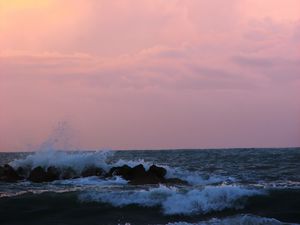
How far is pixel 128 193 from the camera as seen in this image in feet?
60.3

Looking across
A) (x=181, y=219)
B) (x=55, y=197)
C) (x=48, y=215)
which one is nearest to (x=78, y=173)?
(x=55, y=197)

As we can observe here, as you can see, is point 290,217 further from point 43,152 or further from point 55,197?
point 43,152

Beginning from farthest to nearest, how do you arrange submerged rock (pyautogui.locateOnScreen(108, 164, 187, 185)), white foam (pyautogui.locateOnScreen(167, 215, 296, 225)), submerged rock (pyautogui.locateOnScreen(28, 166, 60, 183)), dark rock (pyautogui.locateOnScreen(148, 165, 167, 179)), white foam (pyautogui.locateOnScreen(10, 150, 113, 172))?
1. white foam (pyautogui.locateOnScreen(10, 150, 113, 172))
2. submerged rock (pyautogui.locateOnScreen(28, 166, 60, 183))
3. dark rock (pyautogui.locateOnScreen(148, 165, 167, 179))
4. submerged rock (pyautogui.locateOnScreen(108, 164, 187, 185))
5. white foam (pyautogui.locateOnScreen(167, 215, 296, 225))

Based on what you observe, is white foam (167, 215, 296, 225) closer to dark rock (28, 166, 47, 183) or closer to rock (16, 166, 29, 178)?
dark rock (28, 166, 47, 183)

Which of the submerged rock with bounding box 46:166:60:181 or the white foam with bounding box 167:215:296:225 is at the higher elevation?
the submerged rock with bounding box 46:166:60:181

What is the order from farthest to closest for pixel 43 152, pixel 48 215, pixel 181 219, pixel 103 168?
pixel 43 152, pixel 103 168, pixel 48 215, pixel 181 219

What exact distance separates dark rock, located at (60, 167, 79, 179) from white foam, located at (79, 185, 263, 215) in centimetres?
1045

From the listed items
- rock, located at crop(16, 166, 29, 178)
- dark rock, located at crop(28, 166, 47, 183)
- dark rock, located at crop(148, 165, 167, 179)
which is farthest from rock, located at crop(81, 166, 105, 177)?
dark rock, located at crop(148, 165, 167, 179)

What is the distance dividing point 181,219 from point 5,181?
14616 mm

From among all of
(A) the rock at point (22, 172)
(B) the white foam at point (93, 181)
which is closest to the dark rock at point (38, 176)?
(B) the white foam at point (93, 181)

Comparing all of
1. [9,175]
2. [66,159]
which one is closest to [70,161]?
[66,159]

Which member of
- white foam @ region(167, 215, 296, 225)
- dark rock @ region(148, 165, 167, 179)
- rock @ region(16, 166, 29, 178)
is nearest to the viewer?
white foam @ region(167, 215, 296, 225)

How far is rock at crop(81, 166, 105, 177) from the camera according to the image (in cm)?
2898

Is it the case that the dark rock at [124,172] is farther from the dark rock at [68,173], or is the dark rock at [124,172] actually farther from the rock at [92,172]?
the dark rock at [68,173]
